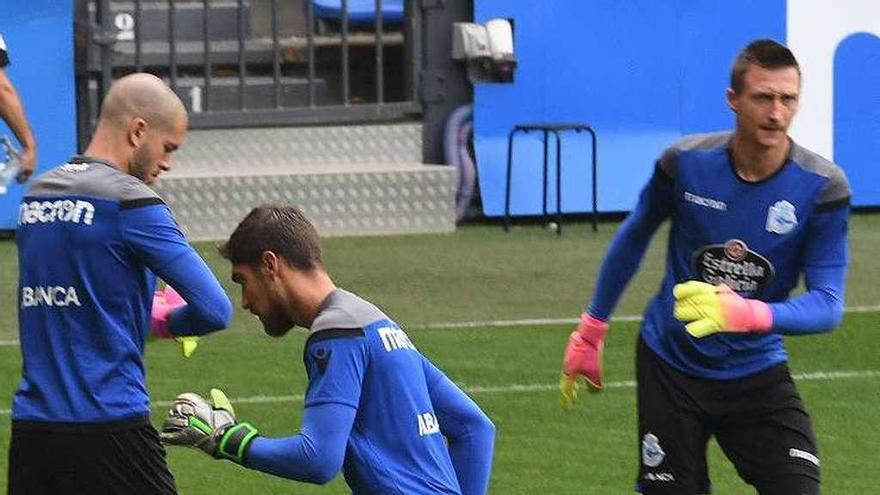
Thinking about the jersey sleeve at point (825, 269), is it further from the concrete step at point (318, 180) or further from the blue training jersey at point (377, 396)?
the concrete step at point (318, 180)

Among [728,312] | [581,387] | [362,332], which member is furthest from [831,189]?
[581,387]

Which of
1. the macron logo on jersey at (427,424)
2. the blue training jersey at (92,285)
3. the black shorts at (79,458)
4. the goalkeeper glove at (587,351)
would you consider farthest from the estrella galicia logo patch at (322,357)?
the goalkeeper glove at (587,351)

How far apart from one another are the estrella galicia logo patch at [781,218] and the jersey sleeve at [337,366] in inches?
76.5

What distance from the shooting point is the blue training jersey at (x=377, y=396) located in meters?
4.80

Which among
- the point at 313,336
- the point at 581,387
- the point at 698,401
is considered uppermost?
the point at 313,336

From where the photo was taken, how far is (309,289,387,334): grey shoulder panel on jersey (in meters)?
4.83

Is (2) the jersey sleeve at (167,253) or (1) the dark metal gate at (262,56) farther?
(1) the dark metal gate at (262,56)

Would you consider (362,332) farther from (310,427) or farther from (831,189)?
(831,189)

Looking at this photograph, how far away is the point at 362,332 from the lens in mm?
4824

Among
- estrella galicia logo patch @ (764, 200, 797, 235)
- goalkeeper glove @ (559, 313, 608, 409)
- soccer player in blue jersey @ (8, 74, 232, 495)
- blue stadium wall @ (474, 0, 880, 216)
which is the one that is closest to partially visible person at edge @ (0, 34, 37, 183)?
goalkeeper glove @ (559, 313, 608, 409)

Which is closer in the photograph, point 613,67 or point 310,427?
point 310,427

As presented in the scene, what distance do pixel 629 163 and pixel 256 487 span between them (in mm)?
8607

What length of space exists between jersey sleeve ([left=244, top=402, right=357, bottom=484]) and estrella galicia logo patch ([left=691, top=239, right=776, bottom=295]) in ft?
6.45

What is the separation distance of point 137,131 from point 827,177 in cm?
210
